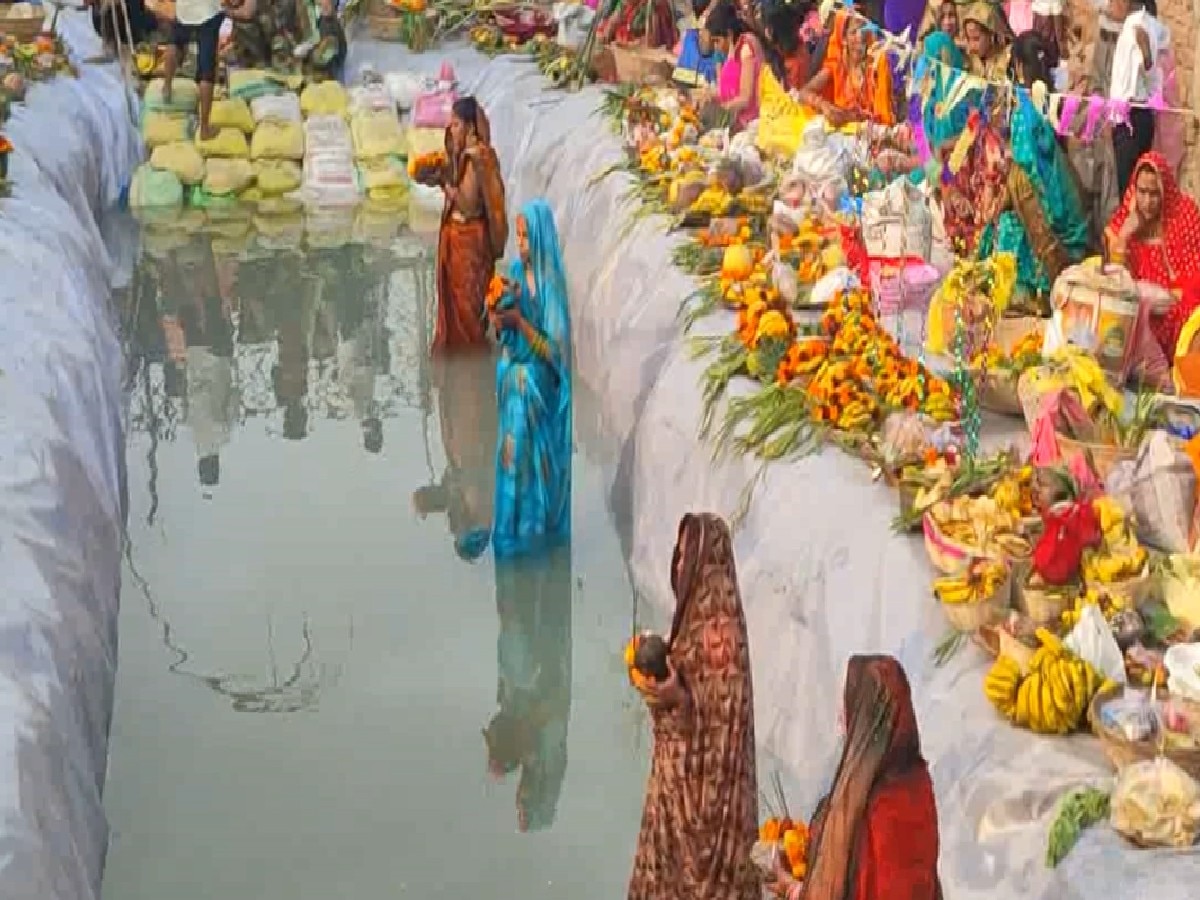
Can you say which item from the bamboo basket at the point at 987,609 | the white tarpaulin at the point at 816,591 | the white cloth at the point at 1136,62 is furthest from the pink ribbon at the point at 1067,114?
the bamboo basket at the point at 987,609

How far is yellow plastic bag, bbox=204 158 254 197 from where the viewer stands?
50.5 ft

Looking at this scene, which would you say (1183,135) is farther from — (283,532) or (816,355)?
(283,532)

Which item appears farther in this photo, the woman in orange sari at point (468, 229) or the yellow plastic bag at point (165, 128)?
the yellow plastic bag at point (165, 128)

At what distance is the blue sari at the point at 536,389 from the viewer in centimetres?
827

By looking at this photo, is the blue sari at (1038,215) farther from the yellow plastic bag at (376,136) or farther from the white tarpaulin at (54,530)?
the yellow plastic bag at (376,136)

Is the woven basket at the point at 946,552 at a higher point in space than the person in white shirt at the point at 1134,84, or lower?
lower

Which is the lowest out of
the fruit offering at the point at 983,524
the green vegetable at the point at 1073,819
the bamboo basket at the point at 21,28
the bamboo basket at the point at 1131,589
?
the bamboo basket at the point at 21,28

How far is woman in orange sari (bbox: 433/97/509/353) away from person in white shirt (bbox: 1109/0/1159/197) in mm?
3136

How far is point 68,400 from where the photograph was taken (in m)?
8.73

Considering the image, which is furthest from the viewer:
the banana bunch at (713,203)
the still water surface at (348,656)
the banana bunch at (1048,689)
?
the banana bunch at (713,203)

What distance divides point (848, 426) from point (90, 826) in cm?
286

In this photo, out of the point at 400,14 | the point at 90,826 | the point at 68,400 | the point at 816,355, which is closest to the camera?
the point at 90,826

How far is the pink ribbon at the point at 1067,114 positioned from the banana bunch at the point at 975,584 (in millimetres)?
3281

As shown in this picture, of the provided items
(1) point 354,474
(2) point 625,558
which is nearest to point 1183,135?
(2) point 625,558
